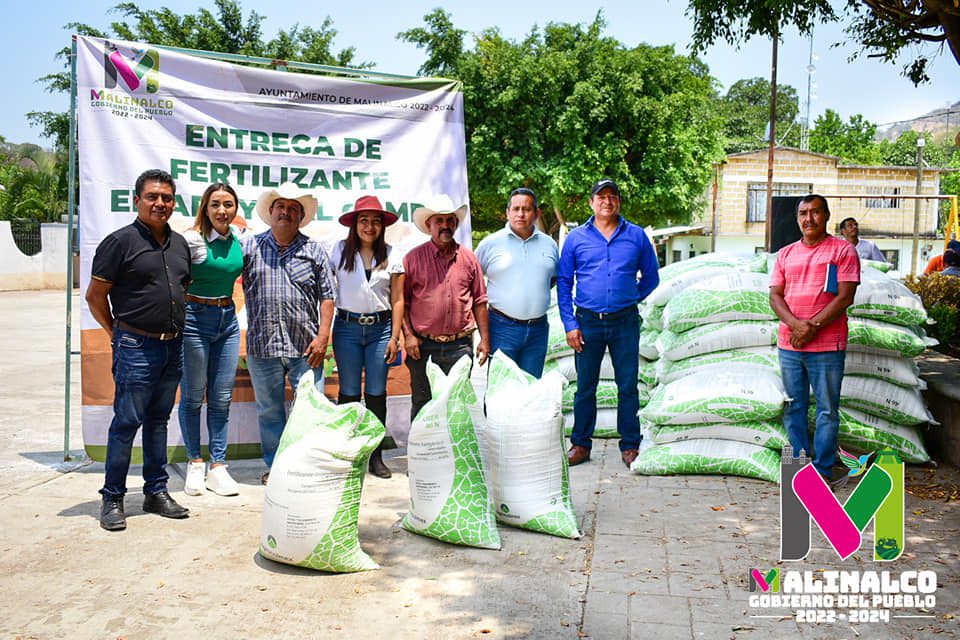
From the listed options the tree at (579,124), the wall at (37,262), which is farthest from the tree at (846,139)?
the wall at (37,262)

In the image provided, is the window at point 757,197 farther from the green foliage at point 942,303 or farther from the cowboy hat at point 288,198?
the cowboy hat at point 288,198

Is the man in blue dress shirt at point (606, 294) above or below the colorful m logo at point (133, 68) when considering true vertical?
below

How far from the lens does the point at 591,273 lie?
5379 mm

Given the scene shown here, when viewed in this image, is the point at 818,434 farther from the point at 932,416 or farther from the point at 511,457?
the point at 511,457

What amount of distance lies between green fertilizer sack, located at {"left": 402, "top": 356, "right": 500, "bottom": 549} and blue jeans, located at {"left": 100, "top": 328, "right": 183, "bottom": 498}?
1.39 m

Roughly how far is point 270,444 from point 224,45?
21626 millimetres

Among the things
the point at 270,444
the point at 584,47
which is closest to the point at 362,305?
the point at 270,444

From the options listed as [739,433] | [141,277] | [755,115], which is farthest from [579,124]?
[755,115]

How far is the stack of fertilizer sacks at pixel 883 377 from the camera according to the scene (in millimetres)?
5410

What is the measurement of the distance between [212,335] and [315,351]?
1.91ft

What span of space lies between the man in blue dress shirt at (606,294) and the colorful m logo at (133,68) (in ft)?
9.33

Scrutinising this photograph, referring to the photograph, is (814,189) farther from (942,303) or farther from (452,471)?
(452,471)

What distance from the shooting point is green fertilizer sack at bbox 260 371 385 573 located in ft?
11.8

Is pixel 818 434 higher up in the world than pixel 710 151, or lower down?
lower down
